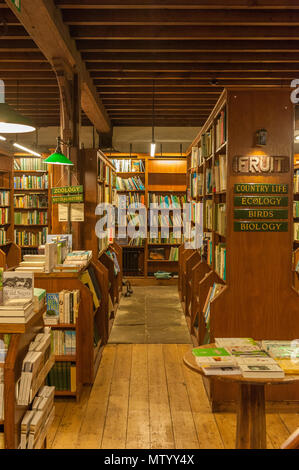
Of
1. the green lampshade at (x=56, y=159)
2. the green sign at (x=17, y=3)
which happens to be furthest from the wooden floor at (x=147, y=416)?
the green sign at (x=17, y=3)

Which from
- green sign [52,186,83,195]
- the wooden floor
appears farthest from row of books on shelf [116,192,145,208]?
the wooden floor

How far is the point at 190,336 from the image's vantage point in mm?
5402

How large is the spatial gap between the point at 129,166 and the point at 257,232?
5759 millimetres

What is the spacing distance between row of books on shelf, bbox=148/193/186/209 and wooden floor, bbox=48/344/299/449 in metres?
4.81

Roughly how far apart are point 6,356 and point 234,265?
1990 millimetres

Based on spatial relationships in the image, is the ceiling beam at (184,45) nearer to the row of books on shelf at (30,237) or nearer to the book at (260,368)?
the book at (260,368)

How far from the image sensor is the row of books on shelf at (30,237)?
29.0ft

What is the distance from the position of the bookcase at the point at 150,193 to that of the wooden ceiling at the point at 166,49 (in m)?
1.72

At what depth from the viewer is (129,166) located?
8.91 meters

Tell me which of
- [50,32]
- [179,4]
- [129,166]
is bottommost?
[129,166]

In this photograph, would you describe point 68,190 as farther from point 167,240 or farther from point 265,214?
point 167,240

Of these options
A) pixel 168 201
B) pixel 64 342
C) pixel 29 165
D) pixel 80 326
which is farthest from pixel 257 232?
pixel 29 165
